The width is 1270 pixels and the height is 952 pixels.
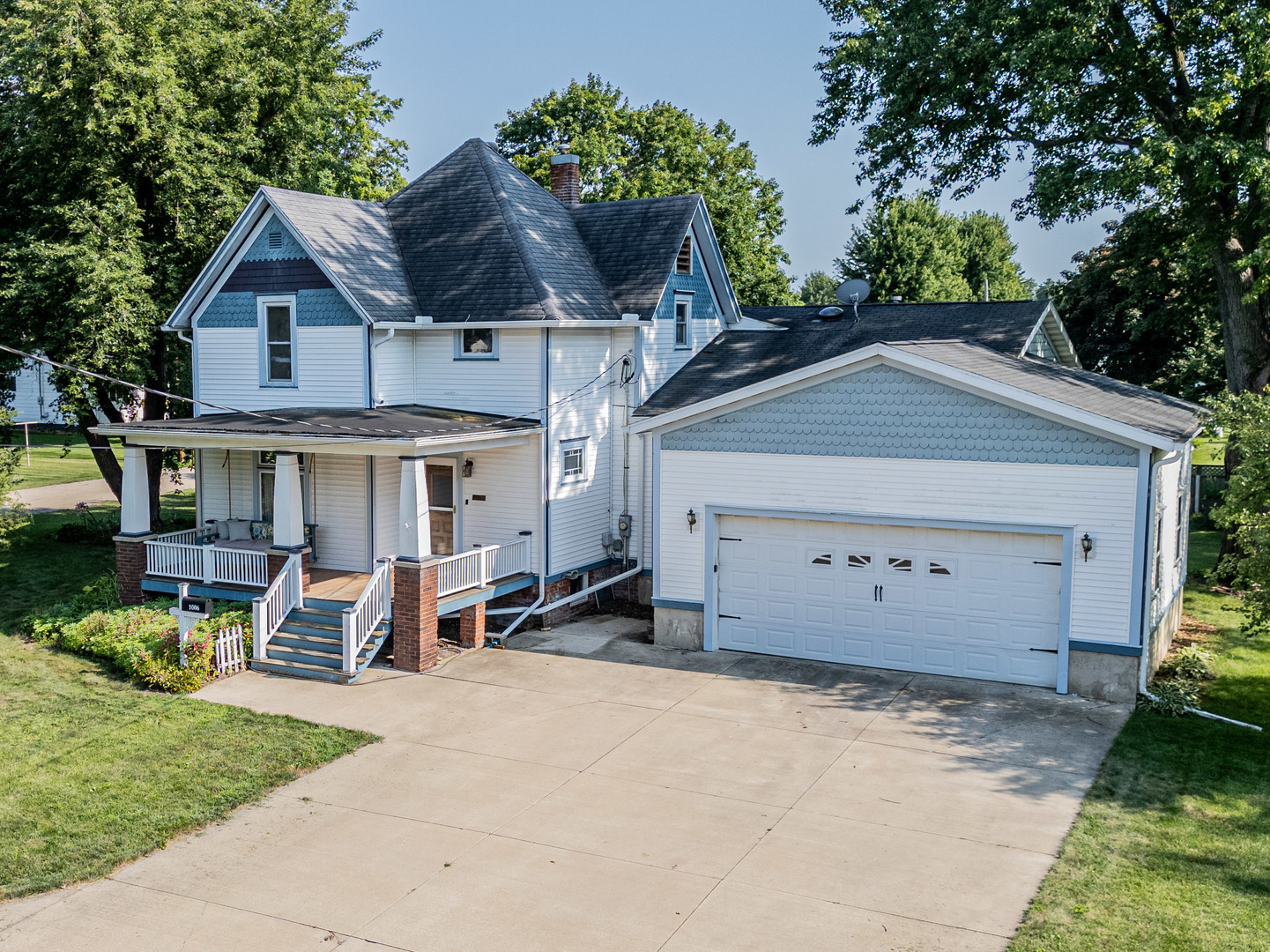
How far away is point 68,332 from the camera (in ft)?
70.7

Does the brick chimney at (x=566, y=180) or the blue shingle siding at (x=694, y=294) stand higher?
the brick chimney at (x=566, y=180)

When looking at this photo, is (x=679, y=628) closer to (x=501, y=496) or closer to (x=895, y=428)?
(x=501, y=496)

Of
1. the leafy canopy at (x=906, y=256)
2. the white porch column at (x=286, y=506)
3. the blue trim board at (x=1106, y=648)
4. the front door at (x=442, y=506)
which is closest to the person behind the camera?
the blue trim board at (x=1106, y=648)

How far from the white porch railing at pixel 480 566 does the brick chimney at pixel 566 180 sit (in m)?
9.46

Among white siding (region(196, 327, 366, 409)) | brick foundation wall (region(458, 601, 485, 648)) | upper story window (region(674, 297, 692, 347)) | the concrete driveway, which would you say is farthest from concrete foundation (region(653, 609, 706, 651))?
upper story window (region(674, 297, 692, 347))

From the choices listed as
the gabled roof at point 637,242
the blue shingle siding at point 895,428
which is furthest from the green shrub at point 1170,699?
the gabled roof at point 637,242

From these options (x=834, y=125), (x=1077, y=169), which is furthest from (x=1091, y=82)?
(x=834, y=125)

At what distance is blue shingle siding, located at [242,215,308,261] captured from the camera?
66.8 feet

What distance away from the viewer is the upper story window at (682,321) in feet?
75.9

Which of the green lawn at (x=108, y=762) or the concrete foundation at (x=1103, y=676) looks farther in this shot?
the concrete foundation at (x=1103, y=676)

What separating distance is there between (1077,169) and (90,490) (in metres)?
30.3

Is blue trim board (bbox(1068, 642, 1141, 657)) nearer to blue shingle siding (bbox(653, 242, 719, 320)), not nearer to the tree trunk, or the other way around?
blue shingle siding (bbox(653, 242, 719, 320))

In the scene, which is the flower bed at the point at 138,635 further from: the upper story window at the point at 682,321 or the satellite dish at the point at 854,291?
the satellite dish at the point at 854,291

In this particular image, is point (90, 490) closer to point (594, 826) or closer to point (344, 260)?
point (344, 260)
